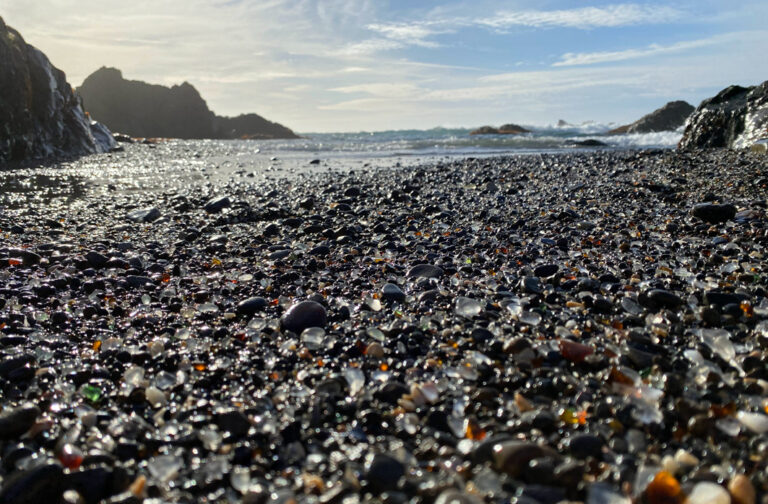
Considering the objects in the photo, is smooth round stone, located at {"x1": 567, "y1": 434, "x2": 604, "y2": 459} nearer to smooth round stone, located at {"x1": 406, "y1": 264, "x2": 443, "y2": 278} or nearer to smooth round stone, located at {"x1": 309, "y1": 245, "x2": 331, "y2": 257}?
smooth round stone, located at {"x1": 406, "y1": 264, "x2": 443, "y2": 278}

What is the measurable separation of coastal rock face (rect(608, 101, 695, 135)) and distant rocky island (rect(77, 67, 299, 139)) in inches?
2869

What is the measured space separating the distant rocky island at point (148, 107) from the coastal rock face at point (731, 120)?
9224cm

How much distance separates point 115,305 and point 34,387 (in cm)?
110

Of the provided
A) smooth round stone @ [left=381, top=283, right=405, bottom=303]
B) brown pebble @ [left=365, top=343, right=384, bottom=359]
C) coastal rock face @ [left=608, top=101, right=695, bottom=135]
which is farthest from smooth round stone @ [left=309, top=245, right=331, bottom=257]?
coastal rock face @ [left=608, top=101, right=695, bottom=135]

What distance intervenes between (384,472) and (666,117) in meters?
50.6

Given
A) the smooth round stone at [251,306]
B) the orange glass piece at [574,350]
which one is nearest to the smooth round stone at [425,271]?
the smooth round stone at [251,306]

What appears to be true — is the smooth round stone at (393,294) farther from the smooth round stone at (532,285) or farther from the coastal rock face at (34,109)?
the coastal rock face at (34,109)

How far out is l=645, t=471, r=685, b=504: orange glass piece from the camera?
144 cm

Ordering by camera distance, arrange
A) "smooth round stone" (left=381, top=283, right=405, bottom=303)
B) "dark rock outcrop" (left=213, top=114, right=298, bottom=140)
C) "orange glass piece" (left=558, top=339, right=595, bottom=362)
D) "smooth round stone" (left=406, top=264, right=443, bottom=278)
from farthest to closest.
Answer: "dark rock outcrop" (left=213, top=114, right=298, bottom=140) → "smooth round stone" (left=406, top=264, right=443, bottom=278) → "smooth round stone" (left=381, top=283, right=405, bottom=303) → "orange glass piece" (left=558, top=339, right=595, bottom=362)

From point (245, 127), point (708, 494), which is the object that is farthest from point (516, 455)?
point (245, 127)

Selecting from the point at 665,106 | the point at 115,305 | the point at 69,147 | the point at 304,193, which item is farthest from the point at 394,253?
the point at 665,106

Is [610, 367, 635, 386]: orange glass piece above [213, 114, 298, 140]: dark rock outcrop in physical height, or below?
below

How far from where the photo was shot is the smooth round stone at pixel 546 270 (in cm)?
362

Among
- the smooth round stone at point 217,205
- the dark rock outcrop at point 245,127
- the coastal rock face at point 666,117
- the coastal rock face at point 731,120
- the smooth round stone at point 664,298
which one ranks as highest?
the dark rock outcrop at point 245,127
